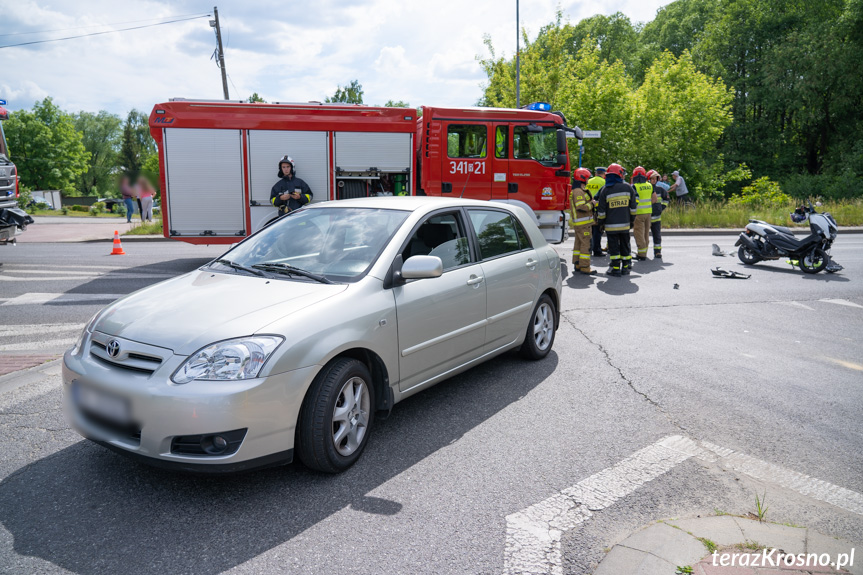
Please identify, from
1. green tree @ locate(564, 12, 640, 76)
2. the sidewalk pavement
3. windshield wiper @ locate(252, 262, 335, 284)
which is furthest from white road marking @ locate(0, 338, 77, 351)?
green tree @ locate(564, 12, 640, 76)

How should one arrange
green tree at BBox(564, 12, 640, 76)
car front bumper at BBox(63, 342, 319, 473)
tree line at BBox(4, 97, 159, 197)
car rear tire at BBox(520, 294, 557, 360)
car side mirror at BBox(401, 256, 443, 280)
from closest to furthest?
car front bumper at BBox(63, 342, 319, 473)
car side mirror at BBox(401, 256, 443, 280)
car rear tire at BBox(520, 294, 557, 360)
green tree at BBox(564, 12, 640, 76)
tree line at BBox(4, 97, 159, 197)

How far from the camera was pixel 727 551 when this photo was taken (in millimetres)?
2850

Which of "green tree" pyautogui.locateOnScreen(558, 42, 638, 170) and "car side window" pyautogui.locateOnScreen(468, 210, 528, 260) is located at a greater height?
"green tree" pyautogui.locateOnScreen(558, 42, 638, 170)

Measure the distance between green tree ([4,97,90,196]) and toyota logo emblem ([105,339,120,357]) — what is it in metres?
71.5

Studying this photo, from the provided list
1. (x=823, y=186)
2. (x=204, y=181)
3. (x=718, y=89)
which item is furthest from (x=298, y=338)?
(x=823, y=186)

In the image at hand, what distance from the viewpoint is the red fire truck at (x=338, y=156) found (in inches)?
450

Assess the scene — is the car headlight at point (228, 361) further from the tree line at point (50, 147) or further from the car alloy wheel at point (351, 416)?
the tree line at point (50, 147)

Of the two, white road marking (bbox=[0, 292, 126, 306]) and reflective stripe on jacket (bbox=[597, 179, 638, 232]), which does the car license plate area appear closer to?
white road marking (bbox=[0, 292, 126, 306])

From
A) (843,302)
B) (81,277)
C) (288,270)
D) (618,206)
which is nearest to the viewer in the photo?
(288,270)

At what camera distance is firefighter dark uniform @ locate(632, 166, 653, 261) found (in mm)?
13172

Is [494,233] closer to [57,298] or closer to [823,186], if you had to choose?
[57,298]

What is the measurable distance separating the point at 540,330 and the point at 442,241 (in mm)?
1738

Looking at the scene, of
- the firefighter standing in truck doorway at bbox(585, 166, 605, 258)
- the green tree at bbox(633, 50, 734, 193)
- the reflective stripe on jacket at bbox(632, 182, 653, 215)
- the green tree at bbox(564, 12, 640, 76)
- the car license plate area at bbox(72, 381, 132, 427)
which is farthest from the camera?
the green tree at bbox(564, 12, 640, 76)

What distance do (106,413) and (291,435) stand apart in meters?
0.96
